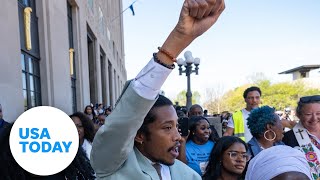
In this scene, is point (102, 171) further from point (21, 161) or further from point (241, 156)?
point (241, 156)

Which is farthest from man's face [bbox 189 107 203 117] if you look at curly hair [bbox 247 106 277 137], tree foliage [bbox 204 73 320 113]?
tree foliage [bbox 204 73 320 113]

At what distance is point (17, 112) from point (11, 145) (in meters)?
4.54

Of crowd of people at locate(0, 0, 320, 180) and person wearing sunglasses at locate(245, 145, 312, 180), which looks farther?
person wearing sunglasses at locate(245, 145, 312, 180)

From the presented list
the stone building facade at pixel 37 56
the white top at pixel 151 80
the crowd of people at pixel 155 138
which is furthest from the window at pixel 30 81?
the white top at pixel 151 80

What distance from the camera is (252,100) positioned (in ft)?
13.4

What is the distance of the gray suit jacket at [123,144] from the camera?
1.03 metres

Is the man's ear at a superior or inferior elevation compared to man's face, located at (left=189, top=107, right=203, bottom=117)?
superior

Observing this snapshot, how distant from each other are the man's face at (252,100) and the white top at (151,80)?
328cm

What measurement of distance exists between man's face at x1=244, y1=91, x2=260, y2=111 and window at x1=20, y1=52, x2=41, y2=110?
5254 mm

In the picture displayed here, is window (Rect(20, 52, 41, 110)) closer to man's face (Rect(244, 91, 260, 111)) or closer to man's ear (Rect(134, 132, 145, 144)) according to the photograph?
man's face (Rect(244, 91, 260, 111))

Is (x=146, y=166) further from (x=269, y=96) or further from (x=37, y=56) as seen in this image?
(x=269, y=96)

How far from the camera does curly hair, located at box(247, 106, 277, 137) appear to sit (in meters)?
3.03

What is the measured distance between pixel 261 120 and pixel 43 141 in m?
2.11

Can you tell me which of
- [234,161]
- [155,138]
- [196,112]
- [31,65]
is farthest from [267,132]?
[31,65]
